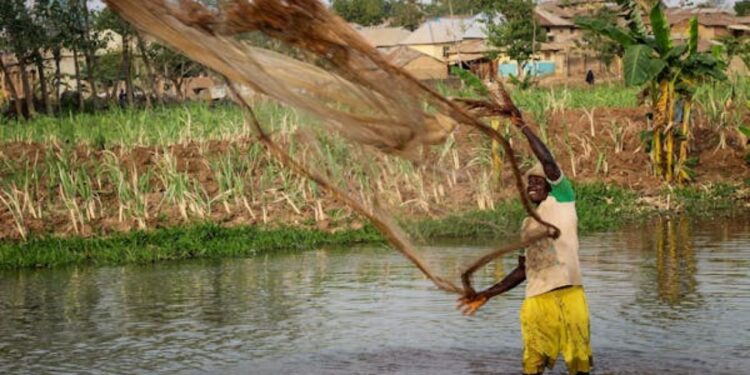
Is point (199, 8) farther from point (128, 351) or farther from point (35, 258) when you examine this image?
point (35, 258)

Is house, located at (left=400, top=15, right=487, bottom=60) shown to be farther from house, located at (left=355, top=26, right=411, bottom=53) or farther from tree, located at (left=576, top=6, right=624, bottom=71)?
tree, located at (left=576, top=6, right=624, bottom=71)

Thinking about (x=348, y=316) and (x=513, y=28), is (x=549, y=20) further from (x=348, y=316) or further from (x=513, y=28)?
(x=348, y=316)

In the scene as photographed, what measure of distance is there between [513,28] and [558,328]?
4382cm

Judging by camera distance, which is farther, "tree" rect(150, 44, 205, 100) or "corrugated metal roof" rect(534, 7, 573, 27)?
"corrugated metal roof" rect(534, 7, 573, 27)

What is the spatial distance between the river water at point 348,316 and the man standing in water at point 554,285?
1158 millimetres

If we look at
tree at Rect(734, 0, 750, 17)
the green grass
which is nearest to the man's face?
the green grass

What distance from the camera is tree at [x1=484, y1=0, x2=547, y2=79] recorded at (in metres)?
49.8

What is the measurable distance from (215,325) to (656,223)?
7.80 meters

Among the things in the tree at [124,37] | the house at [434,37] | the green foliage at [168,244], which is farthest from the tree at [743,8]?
the green foliage at [168,244]

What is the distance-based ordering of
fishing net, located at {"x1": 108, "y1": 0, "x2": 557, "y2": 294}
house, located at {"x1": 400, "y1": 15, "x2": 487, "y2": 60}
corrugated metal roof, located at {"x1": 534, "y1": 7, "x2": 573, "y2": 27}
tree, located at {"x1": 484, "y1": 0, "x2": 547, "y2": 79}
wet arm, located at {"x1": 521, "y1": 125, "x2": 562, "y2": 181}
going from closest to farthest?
fishing net, located at {"x1": 108, "y1": 0, "x2": 557, "y2": 294}
wet arm, located at {"x1": 521, "y1": 125, "x2": 562, "y2": 181}
tree, located at {"x1": 484, "y1": 0, "x2": 547, "y2": 79}
house, located at {"x1": 400, "y1": 15, "x2": 487, "y2": 60}
corrugated metal roof, located at {"x1": 534, "y1": 7, "x2": 573, "y2": 27}

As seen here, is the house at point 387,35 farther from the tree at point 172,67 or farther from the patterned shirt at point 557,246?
the patterned shirt at point 557,246

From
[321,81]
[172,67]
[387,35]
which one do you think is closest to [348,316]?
[321,81]

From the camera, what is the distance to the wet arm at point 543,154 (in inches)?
285

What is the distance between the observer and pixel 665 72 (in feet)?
64.1
